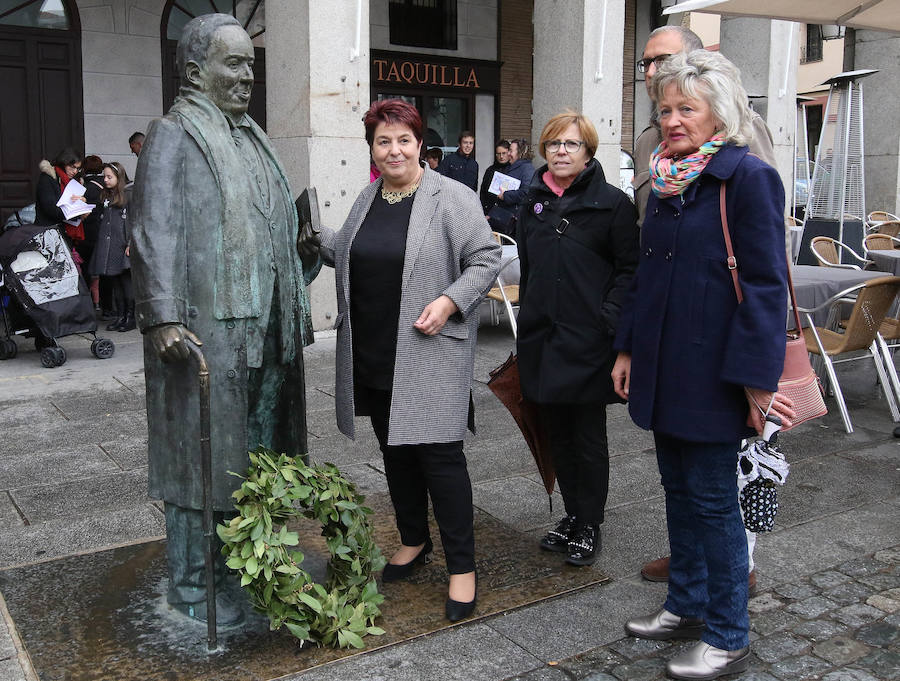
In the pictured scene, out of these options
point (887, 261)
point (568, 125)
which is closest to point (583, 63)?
point (887, 261)

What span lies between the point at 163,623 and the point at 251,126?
1731 millimetres

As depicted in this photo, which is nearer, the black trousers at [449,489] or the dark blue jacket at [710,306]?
the dark blue jacket at [710,306]

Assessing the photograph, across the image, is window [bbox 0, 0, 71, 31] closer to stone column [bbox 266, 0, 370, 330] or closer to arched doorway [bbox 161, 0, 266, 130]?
arched doorway [bbox 161, 0, 266, 130]

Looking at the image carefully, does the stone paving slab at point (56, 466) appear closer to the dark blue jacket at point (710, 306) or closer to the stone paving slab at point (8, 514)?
the stone paving slab at point (8, 514)

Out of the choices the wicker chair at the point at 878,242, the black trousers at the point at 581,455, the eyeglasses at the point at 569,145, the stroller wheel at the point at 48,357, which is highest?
the eyeglasses at the point at 569,145

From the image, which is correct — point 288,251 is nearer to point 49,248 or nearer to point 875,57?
point 49,248

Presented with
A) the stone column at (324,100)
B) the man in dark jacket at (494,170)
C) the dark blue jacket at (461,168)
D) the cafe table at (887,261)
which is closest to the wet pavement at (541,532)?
the cafe table at (887,261)

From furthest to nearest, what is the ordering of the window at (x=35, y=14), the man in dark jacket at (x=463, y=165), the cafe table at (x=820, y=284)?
the man in dark jacket at (x=463, y=165) < the window at (x=35, y=14) < the cafe table at (x=820, y=284)

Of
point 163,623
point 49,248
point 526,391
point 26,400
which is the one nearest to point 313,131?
point 49,248

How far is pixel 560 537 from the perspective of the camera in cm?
398

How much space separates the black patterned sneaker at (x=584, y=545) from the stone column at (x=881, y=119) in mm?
13196

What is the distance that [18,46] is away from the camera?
1112 cm

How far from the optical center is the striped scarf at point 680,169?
2.84 meters

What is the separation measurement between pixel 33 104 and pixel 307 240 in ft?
30.6
